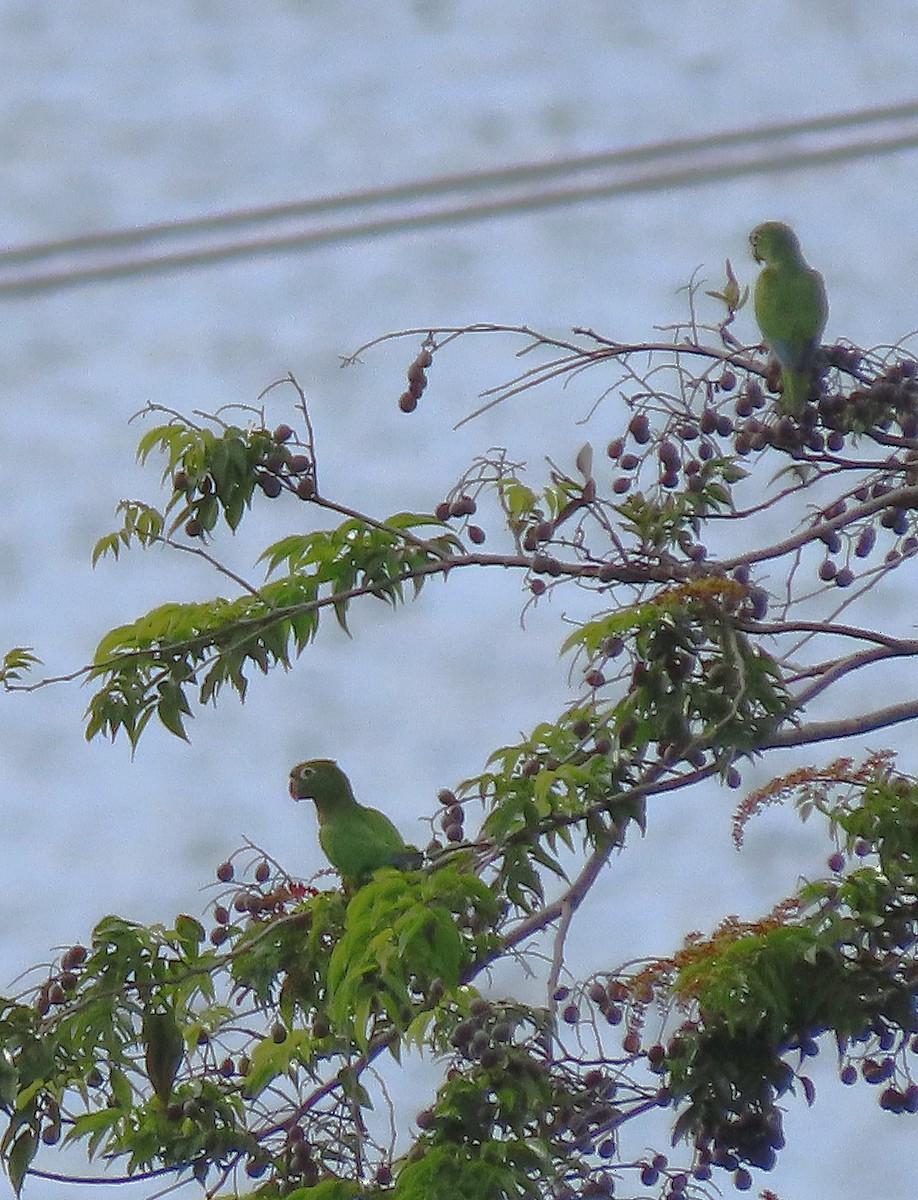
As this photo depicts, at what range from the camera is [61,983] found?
5.04ft

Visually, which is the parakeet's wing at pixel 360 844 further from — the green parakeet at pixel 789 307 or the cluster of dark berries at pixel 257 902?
the green parakeet at pixel 789 307

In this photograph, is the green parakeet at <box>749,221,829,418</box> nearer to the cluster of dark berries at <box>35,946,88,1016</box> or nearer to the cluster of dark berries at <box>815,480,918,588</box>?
the cluster of dark berries at <box>815,480,918,588</box>

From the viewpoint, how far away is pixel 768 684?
1461 mm

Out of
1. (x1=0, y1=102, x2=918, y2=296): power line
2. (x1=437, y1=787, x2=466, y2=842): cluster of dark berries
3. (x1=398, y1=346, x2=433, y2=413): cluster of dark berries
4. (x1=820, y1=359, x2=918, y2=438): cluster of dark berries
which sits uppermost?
(x1=398, y1=346, x2=433, y2=413): cluster of dark berries

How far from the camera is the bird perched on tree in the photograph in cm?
167

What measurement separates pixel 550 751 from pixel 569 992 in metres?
0.19

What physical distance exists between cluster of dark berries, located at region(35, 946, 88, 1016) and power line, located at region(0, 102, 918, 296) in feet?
1.93

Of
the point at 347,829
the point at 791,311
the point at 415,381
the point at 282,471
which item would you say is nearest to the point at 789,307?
the point at 791,311

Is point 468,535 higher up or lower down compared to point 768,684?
higher up

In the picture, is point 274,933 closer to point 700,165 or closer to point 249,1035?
point 249,1035

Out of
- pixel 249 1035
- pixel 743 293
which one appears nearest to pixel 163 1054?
pixel 249 1035

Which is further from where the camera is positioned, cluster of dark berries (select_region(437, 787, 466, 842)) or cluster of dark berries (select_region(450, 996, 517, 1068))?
cluster of dark berries (select_region(437, 787, 466, 842))

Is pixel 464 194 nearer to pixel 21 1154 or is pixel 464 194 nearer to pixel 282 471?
pixel 282 471

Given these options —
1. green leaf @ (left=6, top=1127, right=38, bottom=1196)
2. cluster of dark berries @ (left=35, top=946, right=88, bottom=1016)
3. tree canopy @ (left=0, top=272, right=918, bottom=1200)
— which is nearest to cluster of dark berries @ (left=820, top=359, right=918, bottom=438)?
tree canopy @ (left=0, top=272, right=918, bottom=1200)
